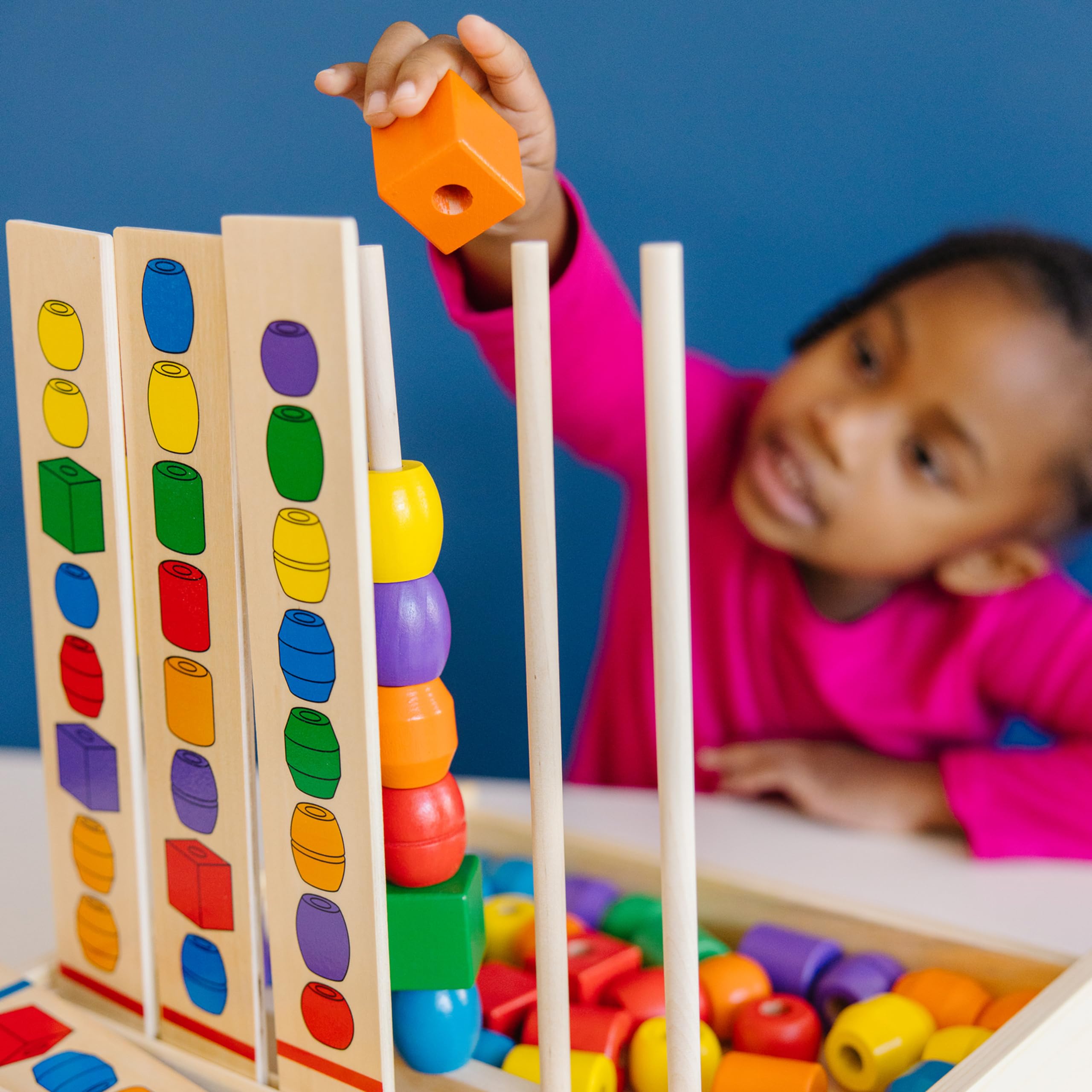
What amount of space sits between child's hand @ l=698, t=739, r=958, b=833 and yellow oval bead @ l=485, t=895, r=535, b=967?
0.82 ft

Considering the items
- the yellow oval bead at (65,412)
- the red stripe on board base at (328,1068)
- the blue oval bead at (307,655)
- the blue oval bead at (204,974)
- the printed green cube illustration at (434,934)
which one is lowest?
the red stripe on board base at (328,1068)

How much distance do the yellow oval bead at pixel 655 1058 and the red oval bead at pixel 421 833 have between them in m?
0.14

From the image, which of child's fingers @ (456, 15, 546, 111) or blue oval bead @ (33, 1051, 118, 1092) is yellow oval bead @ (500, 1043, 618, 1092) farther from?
child's fingers @ (456, 15, 546, 111)

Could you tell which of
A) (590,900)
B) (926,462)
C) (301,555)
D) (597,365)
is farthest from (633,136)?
(301,555)

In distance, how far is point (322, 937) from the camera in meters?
0.43

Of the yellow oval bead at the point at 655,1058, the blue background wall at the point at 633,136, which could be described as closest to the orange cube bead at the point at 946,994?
the yellow oval bead at the point at 655,1058

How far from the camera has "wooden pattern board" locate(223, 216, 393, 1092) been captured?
1.20 ft

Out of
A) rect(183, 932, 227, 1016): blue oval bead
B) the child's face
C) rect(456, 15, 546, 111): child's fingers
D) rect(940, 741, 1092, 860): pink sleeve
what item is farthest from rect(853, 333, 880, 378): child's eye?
rect(183, 932, 227, 1016): blue oval bead

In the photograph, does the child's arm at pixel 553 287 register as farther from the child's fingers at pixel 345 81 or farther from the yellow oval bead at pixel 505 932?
the yellow oval bead at pixel 505 932

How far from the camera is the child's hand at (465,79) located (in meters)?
0.40

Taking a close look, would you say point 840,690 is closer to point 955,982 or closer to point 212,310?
point 955,982

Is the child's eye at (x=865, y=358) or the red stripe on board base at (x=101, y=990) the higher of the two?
the child's eye at (x=865, y=358)

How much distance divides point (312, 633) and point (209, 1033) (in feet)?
0.65

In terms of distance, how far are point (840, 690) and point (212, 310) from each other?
744 millimetres
